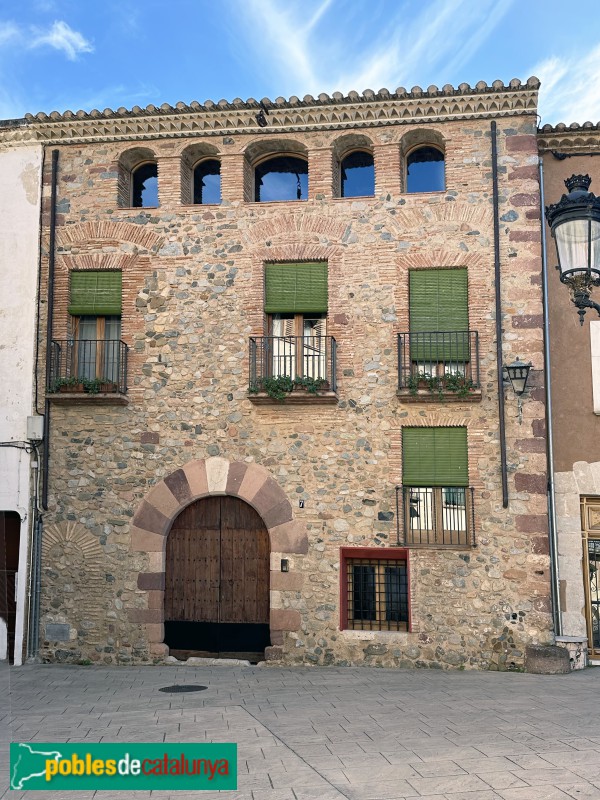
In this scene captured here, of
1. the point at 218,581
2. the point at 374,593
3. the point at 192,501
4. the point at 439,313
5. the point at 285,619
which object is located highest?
the point at 439,313

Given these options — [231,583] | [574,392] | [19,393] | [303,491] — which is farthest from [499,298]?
[19,393]

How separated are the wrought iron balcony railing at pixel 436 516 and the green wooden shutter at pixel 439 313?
6.20 feet

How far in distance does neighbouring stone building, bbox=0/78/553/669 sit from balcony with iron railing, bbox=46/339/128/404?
1.5 inches

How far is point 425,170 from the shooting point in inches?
483

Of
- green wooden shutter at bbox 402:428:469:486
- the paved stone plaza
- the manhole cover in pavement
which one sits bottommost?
the manhole cover in pavement

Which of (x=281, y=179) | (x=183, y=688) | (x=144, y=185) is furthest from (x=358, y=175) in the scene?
(x=183, y=688)

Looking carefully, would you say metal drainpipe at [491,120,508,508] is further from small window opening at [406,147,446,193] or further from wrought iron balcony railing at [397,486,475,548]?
small window opening at [406,147,446,193]

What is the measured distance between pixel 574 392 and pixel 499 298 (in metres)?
1.79

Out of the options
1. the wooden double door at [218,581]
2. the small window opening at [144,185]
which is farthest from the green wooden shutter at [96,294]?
the wooden double door at [218,581]

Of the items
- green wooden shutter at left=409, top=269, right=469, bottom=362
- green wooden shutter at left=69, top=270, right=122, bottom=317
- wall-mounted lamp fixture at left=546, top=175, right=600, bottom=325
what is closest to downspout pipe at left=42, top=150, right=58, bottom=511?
green wooden shutter at left=69, top=270, right=122, bottom=317

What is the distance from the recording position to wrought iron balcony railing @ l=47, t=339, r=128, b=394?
11.9 meters

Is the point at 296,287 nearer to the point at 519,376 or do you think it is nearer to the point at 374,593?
the point at 519,376

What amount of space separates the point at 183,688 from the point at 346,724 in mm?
2816

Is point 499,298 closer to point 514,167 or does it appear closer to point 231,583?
point 514,167
